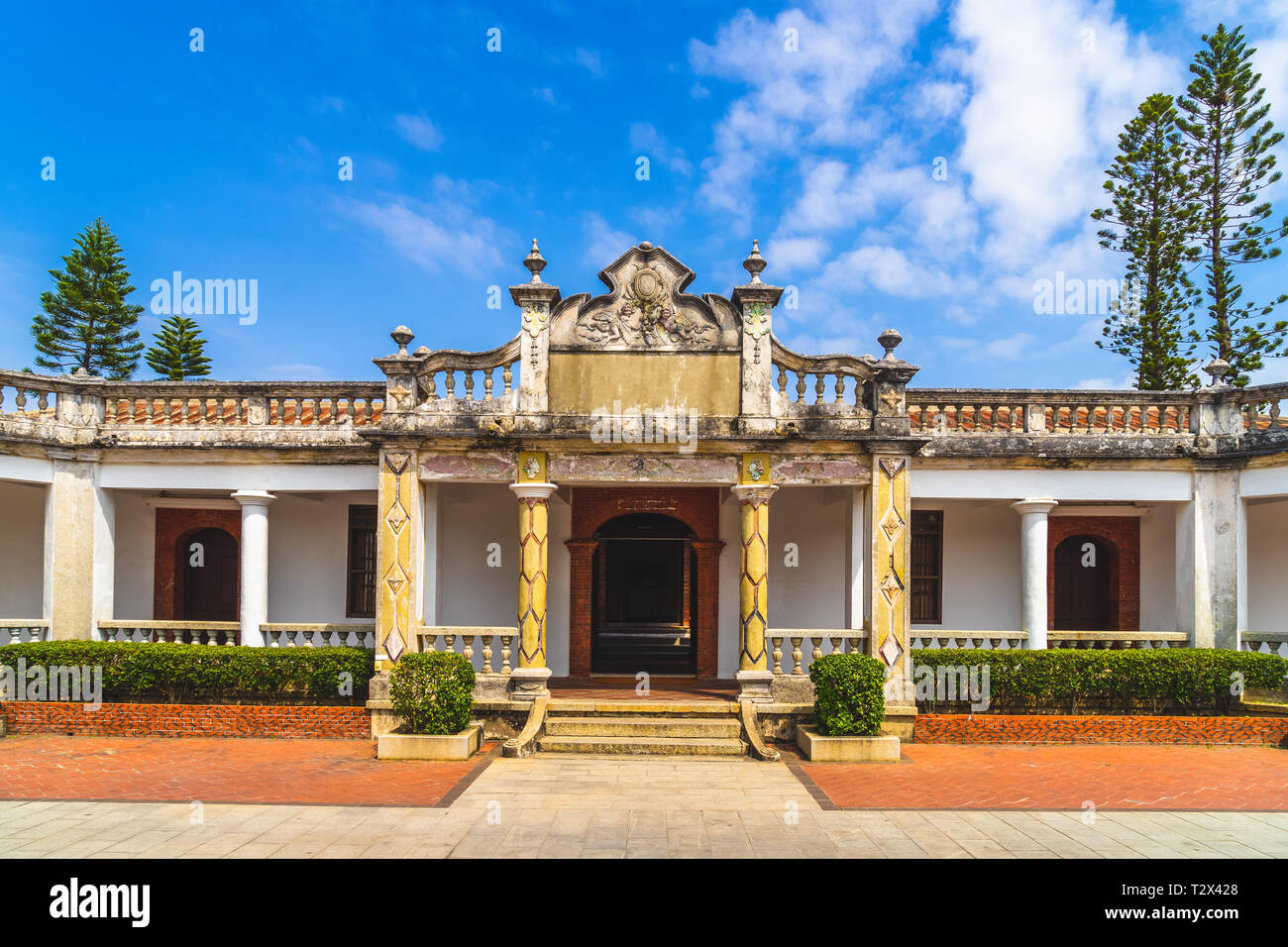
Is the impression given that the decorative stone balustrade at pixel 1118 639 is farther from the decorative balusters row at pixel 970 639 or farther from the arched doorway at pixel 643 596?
the arched doorway at pixel 643 596

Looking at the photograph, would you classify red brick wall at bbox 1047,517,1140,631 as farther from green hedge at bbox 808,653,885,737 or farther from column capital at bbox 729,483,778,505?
column capital at bbox 729,483,778,505

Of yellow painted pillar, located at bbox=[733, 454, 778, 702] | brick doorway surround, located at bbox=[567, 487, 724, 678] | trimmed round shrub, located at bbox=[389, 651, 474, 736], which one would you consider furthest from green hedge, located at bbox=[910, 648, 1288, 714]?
trimmed round shrub, located at bbox=[389, 651, 474, 736]

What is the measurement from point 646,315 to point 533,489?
3064 mm

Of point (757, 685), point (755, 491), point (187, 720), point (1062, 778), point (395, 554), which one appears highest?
point (755, 491)

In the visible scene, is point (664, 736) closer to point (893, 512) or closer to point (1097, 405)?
point (893, 512)

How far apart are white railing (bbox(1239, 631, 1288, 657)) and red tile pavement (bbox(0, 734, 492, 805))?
11.9 meters

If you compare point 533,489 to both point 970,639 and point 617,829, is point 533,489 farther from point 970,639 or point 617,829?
point 970,639

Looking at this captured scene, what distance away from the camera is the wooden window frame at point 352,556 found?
14.5m

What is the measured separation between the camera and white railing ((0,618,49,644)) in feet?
39.7

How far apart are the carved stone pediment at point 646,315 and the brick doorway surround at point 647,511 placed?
353 centimetres

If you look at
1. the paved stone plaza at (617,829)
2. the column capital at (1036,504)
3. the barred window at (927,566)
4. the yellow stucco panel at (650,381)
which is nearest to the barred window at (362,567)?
the yellow stucco panel at (650,381)

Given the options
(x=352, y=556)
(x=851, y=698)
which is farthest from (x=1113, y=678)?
(x=352, y=556)

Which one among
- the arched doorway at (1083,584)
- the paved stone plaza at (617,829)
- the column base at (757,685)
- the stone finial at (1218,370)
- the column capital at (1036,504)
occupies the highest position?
the stone finial at (1218,370)

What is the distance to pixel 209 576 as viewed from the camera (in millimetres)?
15008
